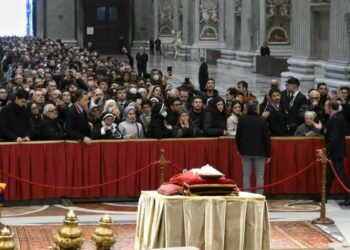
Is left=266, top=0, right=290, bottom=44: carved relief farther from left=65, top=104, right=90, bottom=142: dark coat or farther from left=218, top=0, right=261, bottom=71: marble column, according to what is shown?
left=65, top=104, right=90, bottom=142: dark coat

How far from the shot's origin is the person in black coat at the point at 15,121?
1593 cm

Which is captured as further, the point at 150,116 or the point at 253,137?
the point at 150,116

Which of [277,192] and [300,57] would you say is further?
[300,57]

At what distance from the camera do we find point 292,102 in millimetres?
18984

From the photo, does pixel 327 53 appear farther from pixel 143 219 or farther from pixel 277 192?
pixel 143 219

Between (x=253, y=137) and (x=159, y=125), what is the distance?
68.5 inches

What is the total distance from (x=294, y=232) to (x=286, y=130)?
3.78 m

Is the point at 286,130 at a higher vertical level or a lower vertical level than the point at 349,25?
lower

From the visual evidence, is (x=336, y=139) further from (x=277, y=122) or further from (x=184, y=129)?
(x=184, y=129)

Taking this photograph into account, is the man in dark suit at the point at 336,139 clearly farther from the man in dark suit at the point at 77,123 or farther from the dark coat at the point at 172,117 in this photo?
the man in dark suit at the point at 77,123

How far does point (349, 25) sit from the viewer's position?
93.5ft

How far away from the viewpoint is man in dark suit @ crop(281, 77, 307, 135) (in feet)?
58.8

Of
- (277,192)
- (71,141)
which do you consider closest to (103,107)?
(71,141)

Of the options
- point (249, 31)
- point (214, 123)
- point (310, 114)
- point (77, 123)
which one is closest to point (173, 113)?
point (214, 123)
